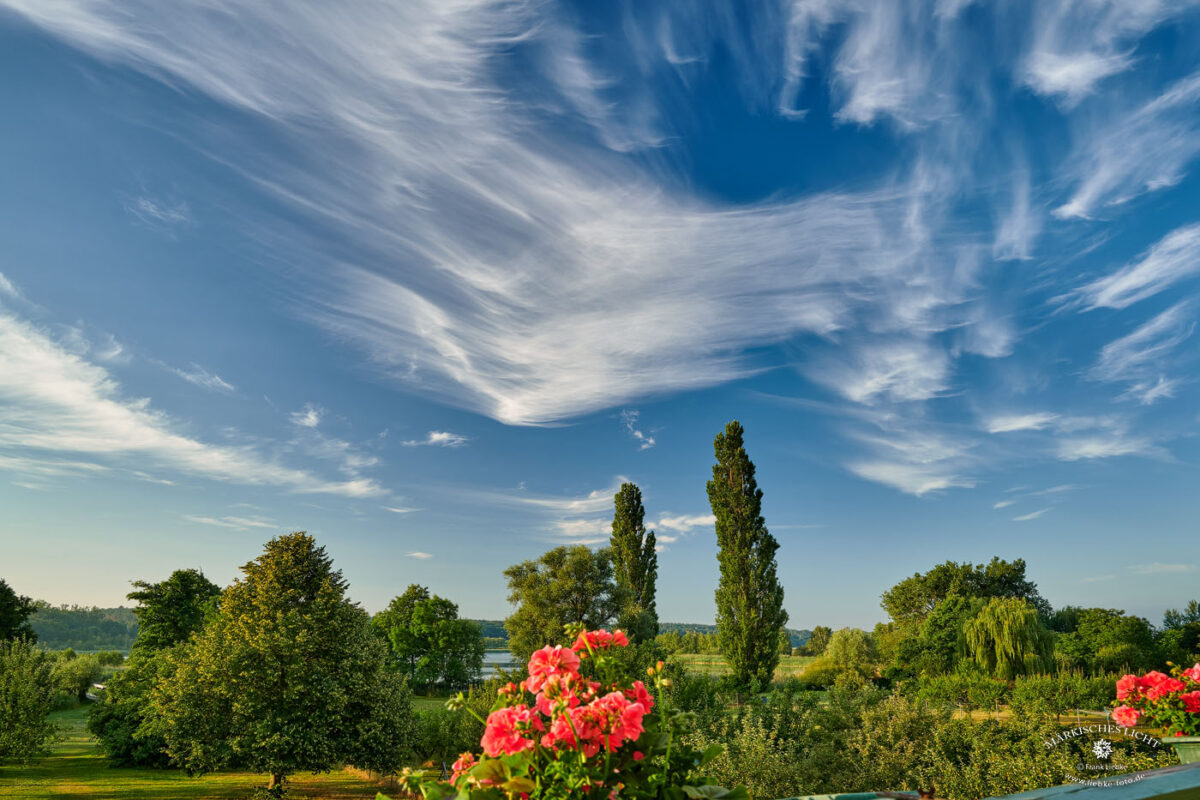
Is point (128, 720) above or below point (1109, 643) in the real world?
below

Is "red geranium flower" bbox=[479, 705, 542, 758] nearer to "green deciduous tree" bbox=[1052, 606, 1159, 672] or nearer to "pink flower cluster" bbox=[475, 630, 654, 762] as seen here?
"pink flower cluster" bbox=[475, 630, 654, 762]

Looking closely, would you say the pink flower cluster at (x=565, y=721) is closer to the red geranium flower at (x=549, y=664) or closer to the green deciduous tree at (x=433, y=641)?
the red geranium flower at (x=549, y=664)

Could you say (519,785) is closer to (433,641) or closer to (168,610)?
(168,610)

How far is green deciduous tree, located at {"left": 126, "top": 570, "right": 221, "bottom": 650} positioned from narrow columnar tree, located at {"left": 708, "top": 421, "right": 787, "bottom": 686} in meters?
26.8

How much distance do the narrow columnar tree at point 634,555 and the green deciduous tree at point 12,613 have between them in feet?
106

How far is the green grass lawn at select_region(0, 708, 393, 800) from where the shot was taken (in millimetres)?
20172

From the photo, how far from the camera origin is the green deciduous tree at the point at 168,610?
33.1m

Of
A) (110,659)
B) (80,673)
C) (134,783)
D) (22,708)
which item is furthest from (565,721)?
(110,659)

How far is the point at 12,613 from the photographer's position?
35.3m

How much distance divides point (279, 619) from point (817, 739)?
50.0 ft

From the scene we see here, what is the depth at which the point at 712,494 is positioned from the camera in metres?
30.0

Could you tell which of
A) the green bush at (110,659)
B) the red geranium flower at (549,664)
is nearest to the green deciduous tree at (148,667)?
the red geranium flower at (549,664)

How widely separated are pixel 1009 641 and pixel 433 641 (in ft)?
143

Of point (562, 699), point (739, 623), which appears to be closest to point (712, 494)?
point (739, 623)
